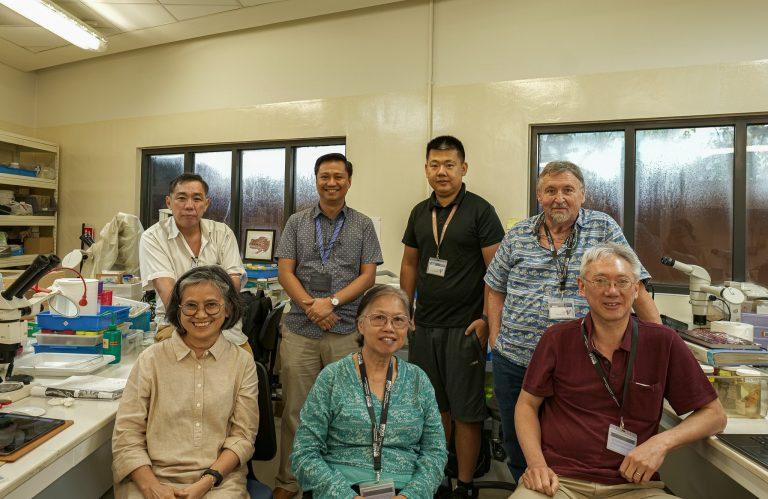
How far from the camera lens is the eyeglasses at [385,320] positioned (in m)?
1.52

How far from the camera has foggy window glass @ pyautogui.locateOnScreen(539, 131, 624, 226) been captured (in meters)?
3.26

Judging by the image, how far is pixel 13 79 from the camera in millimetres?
4781

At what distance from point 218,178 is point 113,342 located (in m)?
2.82

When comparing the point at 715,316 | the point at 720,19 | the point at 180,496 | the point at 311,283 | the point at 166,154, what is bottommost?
the point at 180,496

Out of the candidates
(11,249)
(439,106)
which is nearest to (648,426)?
(439,106)

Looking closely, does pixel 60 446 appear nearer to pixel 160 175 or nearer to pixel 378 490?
pixel 378 490

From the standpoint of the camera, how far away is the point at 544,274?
5.86 feet

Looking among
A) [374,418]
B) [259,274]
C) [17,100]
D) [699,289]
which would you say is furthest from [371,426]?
[17,100]

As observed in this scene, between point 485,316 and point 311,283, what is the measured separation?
2.91ft

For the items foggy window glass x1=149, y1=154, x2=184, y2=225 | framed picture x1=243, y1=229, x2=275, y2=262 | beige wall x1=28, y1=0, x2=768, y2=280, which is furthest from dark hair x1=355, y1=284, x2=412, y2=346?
foggy window glass x1=149, y1=154, x2=184, y2=225

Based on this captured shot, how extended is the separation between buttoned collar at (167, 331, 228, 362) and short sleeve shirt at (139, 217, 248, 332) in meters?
0.59

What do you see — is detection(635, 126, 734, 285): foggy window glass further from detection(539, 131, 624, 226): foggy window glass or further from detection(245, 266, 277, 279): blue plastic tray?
detection(245, 266, 277, 279): blue plastic tray

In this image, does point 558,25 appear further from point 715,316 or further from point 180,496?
point 180,496

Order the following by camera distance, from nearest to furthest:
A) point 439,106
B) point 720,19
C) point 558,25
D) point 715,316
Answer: point 715,316 → point 720,19 → point 558,25 → point 439,106
